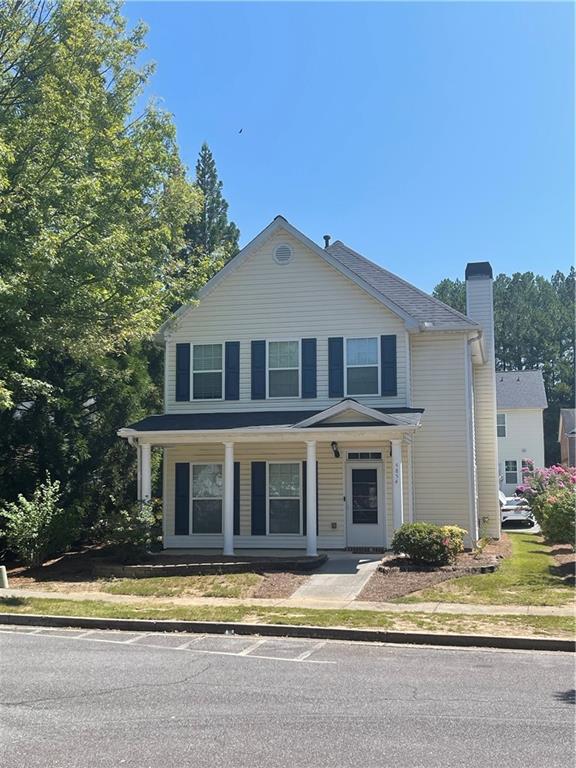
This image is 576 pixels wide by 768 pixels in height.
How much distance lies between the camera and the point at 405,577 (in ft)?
45.4

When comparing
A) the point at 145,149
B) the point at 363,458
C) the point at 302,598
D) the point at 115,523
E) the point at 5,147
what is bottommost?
the point at 302,598

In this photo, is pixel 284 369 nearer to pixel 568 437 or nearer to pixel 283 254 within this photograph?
pixel 283 254

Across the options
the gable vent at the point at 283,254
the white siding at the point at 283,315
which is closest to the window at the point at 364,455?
the white siding at the point at 283,315

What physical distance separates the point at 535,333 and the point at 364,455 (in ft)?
203

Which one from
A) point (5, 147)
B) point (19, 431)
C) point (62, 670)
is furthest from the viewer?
point (19, 431)

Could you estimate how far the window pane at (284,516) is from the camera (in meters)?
18.5

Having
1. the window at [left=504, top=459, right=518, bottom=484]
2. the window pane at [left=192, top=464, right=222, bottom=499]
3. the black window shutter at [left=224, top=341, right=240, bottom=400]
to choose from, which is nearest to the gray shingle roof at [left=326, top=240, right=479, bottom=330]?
the black window shutter at [left=224, top=341, right=240, bottom=400]

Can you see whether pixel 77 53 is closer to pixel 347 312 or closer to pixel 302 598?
pixel 347 312

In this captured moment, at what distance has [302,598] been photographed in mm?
12766

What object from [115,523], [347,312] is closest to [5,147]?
[115,523]

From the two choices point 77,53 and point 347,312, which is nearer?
point 77,53

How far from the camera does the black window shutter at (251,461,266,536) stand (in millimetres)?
18547

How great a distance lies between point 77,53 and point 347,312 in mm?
8780

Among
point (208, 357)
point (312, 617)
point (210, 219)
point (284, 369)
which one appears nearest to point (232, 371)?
point (208, 357)
